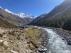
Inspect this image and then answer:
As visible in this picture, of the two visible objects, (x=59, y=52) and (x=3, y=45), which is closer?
(x=3, y=45)

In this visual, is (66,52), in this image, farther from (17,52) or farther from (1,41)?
(1,41)

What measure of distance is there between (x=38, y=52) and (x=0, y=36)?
7607mm

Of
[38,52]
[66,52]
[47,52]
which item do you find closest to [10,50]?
[38,52]

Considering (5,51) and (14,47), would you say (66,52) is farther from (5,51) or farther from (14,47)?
(5,51)

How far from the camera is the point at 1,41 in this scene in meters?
25.0

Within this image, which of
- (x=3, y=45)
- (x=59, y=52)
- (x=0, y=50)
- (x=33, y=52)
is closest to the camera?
(x=0, y=50)

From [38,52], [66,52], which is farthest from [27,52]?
[66,52]

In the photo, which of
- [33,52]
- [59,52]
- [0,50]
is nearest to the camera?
[0,50]

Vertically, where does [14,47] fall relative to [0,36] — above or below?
below

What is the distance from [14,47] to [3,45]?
238 centimetres

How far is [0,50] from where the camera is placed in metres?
22.7

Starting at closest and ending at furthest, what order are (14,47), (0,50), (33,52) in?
(0,50) → (14,47) → (33,52)

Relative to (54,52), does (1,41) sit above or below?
above

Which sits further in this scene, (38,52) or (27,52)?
(38,52)
